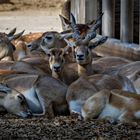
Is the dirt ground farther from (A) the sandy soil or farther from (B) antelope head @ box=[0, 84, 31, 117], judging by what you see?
(A) the sandy soil

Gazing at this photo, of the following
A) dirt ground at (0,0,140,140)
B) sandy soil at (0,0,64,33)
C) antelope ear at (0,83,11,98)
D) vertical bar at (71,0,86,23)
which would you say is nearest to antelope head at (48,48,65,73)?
antelope ear at (0,83,11,98)

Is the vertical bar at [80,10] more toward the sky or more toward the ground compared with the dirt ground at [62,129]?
more toward the sky

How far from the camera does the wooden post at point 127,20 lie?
1222 cm

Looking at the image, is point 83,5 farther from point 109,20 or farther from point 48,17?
point 48,17

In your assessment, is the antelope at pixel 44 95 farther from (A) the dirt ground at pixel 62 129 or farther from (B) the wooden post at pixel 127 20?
(B) the wooden post at pixel 127 20

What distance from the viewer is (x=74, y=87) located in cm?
849

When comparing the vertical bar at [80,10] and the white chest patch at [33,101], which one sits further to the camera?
the vertical bar at [80,10]

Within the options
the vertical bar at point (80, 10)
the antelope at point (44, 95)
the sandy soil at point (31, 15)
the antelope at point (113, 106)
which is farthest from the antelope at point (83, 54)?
the sandy soil at point (31, 15)

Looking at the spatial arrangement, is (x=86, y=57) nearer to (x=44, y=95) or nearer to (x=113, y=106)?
(x=44, y=95)

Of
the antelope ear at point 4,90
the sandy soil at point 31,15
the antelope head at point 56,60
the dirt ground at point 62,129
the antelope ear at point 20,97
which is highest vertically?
the antelope head at point 56,60

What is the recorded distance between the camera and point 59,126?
758 cm

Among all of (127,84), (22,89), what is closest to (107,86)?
(127,84)

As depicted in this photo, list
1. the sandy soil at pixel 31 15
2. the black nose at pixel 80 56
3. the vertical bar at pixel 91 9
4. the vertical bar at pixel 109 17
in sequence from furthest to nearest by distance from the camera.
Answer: the sandy soil at pixel 31 15
the vertical bar at pixel 91 9
the vertical bar at pixel 109 17
the black nose at pixel 80 56

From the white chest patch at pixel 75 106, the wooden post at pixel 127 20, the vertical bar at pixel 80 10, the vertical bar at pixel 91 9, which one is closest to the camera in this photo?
the white chest patch at pixel 75 106
